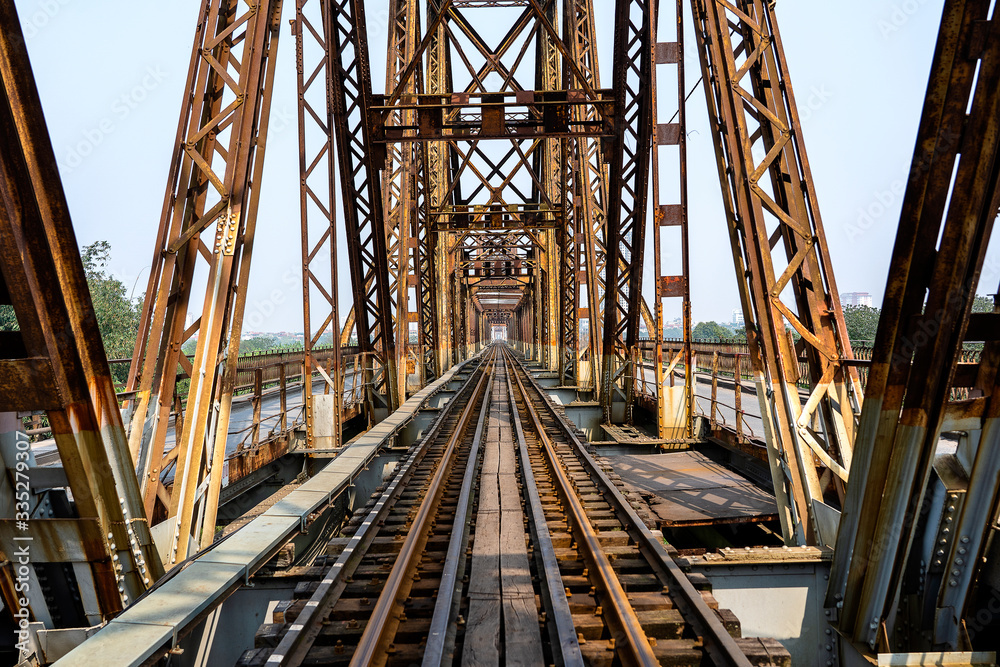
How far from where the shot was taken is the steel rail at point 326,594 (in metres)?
3.03

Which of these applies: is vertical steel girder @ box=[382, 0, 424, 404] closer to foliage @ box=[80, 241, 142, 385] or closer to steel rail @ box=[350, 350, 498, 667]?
steel rail @ box=[350, 350, 498, 667]

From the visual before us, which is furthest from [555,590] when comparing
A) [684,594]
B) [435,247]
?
[435,247]

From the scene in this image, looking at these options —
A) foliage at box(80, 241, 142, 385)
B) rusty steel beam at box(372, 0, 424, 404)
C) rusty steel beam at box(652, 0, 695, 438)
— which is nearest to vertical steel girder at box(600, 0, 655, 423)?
rusty steel beam at box(652, 0, 695, 438)

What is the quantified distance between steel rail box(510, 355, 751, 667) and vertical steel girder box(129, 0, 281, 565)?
3491 millimetres

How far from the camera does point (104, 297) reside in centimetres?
3781

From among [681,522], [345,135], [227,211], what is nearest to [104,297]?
[345,135]

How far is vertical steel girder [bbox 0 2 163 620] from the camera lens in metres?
2.67

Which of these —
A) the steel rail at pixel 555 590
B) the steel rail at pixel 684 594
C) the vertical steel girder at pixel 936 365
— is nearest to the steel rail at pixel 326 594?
the steel rail at pixel 555 590

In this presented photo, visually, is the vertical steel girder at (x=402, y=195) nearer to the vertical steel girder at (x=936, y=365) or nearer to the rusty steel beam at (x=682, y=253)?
the rusty steel beam at (x=682, y=253)

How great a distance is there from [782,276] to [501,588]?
3650mm

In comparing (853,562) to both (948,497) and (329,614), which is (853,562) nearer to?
(948,497)

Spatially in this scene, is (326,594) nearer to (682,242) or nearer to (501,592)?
(501,592)

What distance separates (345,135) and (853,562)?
9.86 m

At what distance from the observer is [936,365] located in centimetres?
311
